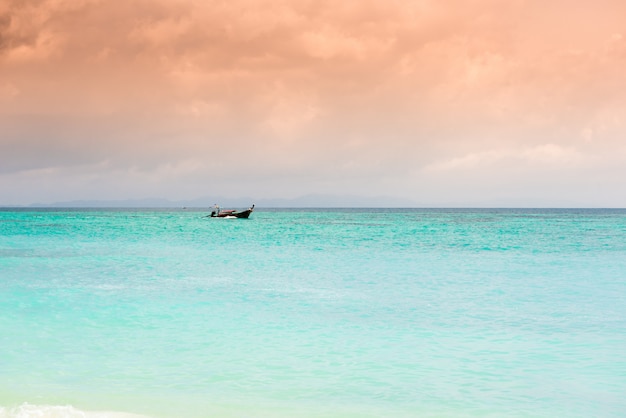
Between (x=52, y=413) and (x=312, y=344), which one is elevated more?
(x=52, y=413)

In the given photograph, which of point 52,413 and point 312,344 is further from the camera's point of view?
point 312,344

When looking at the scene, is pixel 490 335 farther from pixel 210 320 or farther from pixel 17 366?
pixel 17 366

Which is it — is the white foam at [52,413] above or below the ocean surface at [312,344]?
above

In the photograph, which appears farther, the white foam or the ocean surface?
the ocean surface

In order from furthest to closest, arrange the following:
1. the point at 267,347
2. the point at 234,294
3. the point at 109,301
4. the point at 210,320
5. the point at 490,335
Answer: the point at 234,294
the point at 109,301
the point at 210,320
the point at 490,335
the point at 267,347

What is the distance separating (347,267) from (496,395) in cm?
1420

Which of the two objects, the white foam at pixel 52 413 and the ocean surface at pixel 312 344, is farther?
the ocean surface at pixel 312 344

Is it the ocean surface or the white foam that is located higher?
the white foam

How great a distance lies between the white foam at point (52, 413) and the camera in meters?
5.66

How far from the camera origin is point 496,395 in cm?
667

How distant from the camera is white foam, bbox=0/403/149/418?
5656 millimetres

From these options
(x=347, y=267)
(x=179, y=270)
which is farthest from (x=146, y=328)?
(x=347, y=267)

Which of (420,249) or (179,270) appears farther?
(420,249)

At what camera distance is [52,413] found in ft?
18.8
